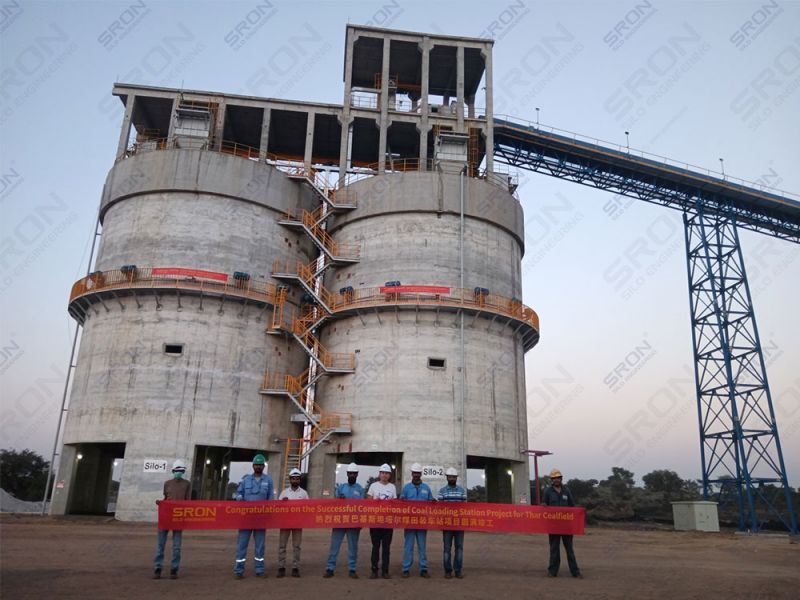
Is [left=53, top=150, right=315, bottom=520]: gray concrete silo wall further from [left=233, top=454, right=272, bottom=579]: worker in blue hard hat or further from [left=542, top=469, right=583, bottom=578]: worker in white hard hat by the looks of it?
[left=542, top=469, right=583, bottom=578]: worker in white hard hat

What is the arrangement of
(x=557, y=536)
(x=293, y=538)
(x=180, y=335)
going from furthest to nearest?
(x=180, y=335) → (x=557, y=536) → (x=293, y=538)

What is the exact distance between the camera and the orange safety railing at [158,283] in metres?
28.9

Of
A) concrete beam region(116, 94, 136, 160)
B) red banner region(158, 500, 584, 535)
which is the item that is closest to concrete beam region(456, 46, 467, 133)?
concrete beam region(116, 94, 136, 160)

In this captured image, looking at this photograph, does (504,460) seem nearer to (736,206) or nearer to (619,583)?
(619,583)

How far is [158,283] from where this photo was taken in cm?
2877

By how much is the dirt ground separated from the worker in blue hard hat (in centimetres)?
37

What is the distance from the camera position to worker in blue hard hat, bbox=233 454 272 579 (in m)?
10.6

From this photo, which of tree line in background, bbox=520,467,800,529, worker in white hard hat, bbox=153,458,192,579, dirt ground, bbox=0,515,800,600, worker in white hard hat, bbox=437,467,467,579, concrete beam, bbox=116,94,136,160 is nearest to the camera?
dirt ground, bbox=0,515,800,600

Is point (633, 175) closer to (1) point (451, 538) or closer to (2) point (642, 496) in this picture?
(1) point (451, 538)

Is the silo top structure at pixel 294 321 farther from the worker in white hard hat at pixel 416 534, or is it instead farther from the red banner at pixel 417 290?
the worker in white hard hat at pixel 416 534

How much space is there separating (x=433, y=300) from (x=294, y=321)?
298 inches

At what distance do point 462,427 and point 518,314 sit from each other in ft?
22.4

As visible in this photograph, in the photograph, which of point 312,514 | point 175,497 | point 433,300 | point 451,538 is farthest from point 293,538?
point 433,300

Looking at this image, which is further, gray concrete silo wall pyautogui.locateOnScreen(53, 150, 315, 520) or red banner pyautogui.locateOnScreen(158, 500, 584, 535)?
gray concrete silo wall pyautogui.locateOnScreen(53, 150, 315, 520)
